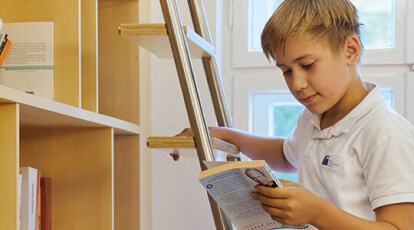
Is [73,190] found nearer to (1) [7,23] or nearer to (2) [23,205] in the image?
(2) [23,205]

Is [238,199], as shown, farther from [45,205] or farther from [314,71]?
[45,205]

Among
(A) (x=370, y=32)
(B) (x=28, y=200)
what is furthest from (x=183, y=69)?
(A) (x=370, y=32)

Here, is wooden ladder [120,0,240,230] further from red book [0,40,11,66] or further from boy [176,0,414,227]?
red book [0,40,11,66]

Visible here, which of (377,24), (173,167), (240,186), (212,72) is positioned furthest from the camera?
(377,24)

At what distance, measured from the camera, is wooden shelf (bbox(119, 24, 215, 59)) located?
4.06 ft

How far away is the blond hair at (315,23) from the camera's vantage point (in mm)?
1301

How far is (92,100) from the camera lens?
1.53m

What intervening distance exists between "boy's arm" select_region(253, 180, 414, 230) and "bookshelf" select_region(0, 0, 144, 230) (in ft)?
1.58

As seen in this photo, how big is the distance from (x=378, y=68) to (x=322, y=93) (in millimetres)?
699

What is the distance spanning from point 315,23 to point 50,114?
60cm

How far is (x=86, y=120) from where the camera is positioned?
4.57ft

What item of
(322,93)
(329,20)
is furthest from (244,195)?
(329,20)

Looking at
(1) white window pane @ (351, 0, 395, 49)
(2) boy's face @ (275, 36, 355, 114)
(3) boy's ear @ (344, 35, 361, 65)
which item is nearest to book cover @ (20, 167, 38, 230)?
(2) boy's face @ (275, 36, 355, 114)

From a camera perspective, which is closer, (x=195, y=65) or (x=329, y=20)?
(x=329, y=20)
